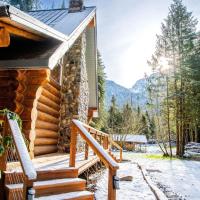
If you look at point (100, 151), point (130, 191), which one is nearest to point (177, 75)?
point (130, 191)

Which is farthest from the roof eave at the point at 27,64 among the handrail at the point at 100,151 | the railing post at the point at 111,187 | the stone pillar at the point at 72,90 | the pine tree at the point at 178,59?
the pine tree at the point at 178,59

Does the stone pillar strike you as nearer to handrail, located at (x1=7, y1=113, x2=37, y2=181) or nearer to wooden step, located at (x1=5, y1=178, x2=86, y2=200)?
wooden step, located at (x1=5, y1=178, x2=86, y2=200)

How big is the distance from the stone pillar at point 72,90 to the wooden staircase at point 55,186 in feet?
17.2

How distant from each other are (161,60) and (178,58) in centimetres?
206

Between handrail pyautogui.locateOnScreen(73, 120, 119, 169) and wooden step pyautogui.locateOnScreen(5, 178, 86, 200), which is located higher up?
handrail pyautogui.locateOnScreen(73, 120, 119, 169)

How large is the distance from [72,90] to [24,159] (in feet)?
25.9

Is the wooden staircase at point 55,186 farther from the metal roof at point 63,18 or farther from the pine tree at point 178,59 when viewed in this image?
the pine tree at point 178,59

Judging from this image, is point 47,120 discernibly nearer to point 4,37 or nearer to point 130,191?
point 130,191

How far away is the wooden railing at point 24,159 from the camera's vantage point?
10.7 ft

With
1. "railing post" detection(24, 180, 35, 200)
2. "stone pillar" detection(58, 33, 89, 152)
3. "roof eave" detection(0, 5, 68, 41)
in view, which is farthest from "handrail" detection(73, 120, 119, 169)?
"stone pillar" detection(58, 33, 89, 152)

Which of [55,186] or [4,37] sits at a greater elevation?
[4,37]

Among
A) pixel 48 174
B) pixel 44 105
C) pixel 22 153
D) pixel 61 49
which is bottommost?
pixel 48 174

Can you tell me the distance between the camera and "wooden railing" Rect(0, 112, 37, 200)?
10.7 ft

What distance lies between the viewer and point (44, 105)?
30.1ft
